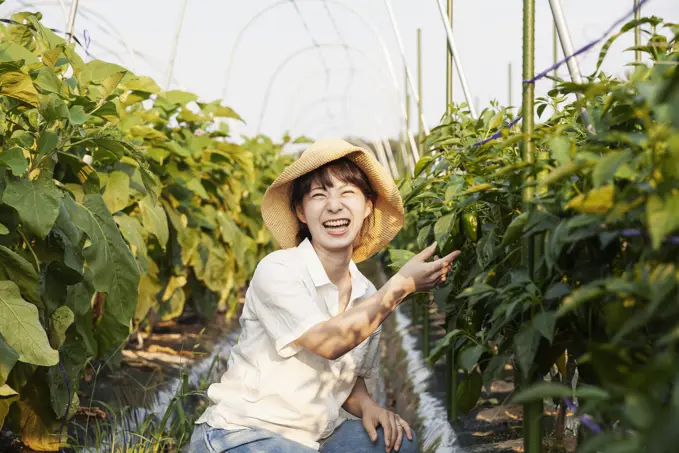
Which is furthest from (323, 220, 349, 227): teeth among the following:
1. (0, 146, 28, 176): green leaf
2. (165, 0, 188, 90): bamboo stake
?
(165, 0, 188, 90): bamboo stake

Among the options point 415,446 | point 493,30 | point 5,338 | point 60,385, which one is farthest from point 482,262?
point 493,30

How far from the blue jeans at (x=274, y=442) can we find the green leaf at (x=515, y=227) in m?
1.06

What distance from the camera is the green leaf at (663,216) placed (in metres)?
0.99

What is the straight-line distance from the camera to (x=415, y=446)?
2.71 meters

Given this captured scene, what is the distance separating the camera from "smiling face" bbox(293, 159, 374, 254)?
2617mm

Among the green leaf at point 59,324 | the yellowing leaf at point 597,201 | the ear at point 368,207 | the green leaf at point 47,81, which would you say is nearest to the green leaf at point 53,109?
the green leaf at point 47,81

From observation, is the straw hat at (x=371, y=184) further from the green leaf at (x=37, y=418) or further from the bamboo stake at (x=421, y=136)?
the bamboo stake at (x=421, y=136)

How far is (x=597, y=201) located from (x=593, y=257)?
34 centimetres

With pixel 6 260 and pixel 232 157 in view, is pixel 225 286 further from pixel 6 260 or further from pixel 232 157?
pixel 6 260

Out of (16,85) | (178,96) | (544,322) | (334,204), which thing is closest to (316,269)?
(334,204)

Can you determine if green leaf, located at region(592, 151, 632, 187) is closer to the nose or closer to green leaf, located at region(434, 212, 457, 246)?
green leaf, located at region(434, 212, 457, 246)

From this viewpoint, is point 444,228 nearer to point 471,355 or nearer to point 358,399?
point 471,355

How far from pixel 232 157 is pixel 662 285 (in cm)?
544

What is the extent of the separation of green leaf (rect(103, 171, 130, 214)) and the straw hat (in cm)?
99
